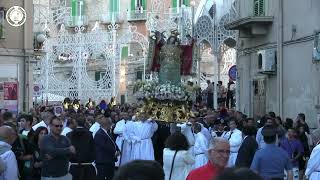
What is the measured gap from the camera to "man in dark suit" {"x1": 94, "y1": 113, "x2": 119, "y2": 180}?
1405 centimetres

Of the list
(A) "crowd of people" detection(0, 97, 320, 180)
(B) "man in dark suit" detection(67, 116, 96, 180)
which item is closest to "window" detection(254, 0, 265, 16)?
(A) "crowd of people" detection(0, 97, 320, 180)

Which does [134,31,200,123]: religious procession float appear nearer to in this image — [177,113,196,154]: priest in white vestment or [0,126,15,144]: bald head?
[177,113,196,154]: priest in white vestment

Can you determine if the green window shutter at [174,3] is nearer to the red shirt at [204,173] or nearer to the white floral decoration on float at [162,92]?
the white floral decoration on float at [162,92]

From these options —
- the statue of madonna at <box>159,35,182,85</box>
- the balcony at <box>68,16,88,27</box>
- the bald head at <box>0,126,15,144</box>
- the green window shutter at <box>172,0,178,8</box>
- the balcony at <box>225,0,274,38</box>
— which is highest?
the green window shutter at <box>172,0,178,8</box>

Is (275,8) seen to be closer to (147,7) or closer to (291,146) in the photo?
(291,146)

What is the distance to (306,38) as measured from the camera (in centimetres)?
2109

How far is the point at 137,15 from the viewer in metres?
54.2

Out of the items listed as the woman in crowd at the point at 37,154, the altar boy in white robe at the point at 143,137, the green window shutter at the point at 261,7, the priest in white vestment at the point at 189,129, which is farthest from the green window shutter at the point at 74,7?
the woman in crowd at the point at 37,154

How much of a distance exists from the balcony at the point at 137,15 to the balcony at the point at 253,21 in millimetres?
27528

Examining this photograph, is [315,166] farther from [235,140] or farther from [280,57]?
[280,57]

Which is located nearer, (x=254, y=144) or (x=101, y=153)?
(x=254, y=144)

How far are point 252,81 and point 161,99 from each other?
7.60m

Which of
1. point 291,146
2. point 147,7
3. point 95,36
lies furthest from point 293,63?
point 147,7

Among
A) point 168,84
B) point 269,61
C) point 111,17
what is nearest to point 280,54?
point 269,61
